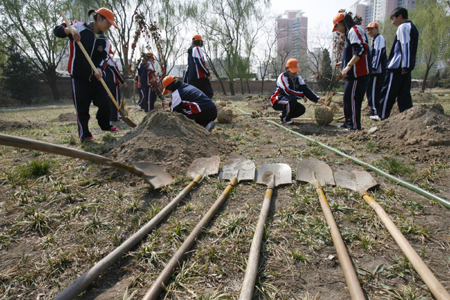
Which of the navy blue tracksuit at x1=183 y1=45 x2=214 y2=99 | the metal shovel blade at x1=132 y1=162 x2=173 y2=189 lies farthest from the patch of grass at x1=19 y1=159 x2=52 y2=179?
the navy blue tracksuit at x1=183 y1=45 x2=214 y2=99

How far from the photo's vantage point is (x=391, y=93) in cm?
505

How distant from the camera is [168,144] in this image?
3.33m

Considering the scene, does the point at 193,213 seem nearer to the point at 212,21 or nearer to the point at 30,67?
the point at 30,67

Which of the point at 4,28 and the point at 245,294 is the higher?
the point at 4,28

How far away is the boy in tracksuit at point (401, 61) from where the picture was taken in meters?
4.78

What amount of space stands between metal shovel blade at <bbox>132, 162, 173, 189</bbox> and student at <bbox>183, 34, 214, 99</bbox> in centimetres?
423

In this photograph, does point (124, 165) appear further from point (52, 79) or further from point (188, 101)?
point (52, 79)

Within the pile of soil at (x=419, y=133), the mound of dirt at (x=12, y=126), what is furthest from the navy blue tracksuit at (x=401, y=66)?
the mound of dirt at (x=12, y=126)

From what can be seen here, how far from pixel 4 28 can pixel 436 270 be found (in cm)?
2628

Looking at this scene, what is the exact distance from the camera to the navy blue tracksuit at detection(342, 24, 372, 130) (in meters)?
4.56

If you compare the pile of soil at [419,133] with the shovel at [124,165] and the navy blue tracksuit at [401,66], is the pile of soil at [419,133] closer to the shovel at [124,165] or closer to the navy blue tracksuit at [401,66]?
the navy blue tracksuit at [401,66]

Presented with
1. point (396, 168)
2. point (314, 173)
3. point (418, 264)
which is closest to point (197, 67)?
point (314, 173)

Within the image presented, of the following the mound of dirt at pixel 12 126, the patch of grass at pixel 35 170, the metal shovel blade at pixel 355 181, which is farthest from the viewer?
the mound of dirt at pixel 12 126

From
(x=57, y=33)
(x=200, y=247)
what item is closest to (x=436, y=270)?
(x=200, y=247)
